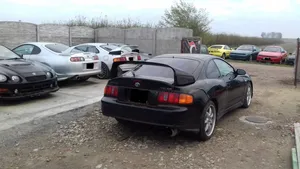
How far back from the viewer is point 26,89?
6.98 meters

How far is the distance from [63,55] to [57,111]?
3.38 metres

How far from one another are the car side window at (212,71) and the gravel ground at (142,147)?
98cm

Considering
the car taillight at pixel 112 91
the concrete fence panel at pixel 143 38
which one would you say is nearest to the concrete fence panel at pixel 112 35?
the concrete fence panel at pixel 143 38

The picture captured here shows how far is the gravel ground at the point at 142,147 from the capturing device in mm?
4090

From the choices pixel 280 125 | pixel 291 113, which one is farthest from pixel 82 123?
pixel 291 113

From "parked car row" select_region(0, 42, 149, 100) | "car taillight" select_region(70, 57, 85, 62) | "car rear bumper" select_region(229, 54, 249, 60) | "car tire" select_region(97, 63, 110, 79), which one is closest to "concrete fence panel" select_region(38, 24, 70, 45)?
"parked car row" select_region(0, 42, 149, 100)

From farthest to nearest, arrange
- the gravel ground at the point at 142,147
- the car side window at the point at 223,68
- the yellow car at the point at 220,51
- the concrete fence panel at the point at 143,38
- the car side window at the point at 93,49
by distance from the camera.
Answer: the yellow car at the point at 220,51 < the concrete fence panel at the point at 143,38 < the car side window at the point at 93,49 < the car side window at the point at 223,68 < the gravel ground at the point at 142,147

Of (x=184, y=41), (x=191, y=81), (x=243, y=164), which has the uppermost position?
(x=184, y=41)

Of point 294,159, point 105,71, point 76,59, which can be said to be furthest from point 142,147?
point 105,71

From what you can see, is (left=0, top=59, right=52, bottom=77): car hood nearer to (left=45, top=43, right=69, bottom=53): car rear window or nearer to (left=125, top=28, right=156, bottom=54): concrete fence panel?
(left=45, top=43, right=69, bottom=53): car rear window

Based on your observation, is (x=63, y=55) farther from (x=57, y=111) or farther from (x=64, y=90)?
(x=57, y=111)

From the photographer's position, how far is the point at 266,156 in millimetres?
4410

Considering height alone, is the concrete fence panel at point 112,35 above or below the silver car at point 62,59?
above

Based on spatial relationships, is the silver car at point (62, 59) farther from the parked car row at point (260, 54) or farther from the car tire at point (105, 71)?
the parked car row at point (260, 54)
